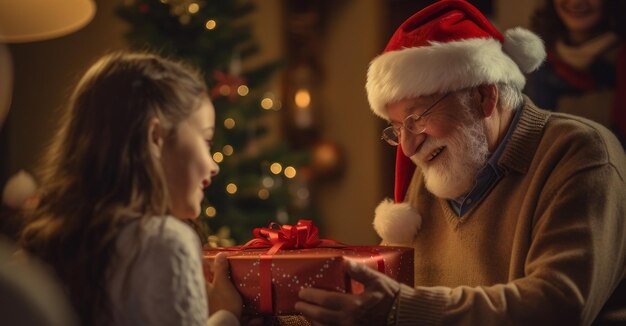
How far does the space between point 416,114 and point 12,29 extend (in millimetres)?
1288

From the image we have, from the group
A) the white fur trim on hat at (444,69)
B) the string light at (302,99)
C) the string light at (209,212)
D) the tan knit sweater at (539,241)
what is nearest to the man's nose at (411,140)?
the white fur trim on hat at (444,69)

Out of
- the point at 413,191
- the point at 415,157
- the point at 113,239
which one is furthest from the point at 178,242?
the point at 413,191

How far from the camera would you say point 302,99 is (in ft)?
17.9

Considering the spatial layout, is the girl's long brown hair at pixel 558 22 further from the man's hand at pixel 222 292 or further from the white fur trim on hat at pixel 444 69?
the man's hand at pixel 222 292

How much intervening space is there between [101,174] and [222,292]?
412mm

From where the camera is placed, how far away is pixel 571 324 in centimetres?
149

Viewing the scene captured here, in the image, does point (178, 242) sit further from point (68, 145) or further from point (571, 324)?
point (571, 324)

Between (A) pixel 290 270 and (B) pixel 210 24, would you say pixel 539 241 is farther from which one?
(B) pixel 210 24

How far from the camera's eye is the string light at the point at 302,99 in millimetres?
5438

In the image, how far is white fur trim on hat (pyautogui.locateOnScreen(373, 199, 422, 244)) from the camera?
1958mm

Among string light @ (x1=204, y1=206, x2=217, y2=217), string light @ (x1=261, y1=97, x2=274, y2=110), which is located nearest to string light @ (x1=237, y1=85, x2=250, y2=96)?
string light @ (x1=261, y1=97, x2=274, y2=110)

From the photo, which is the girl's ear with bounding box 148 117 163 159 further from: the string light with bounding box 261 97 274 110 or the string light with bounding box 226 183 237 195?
the string light with bounding box 261 97 274 110

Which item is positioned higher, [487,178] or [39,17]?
[39,17]

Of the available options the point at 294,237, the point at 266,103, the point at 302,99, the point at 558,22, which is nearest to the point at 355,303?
the point at 294,237
